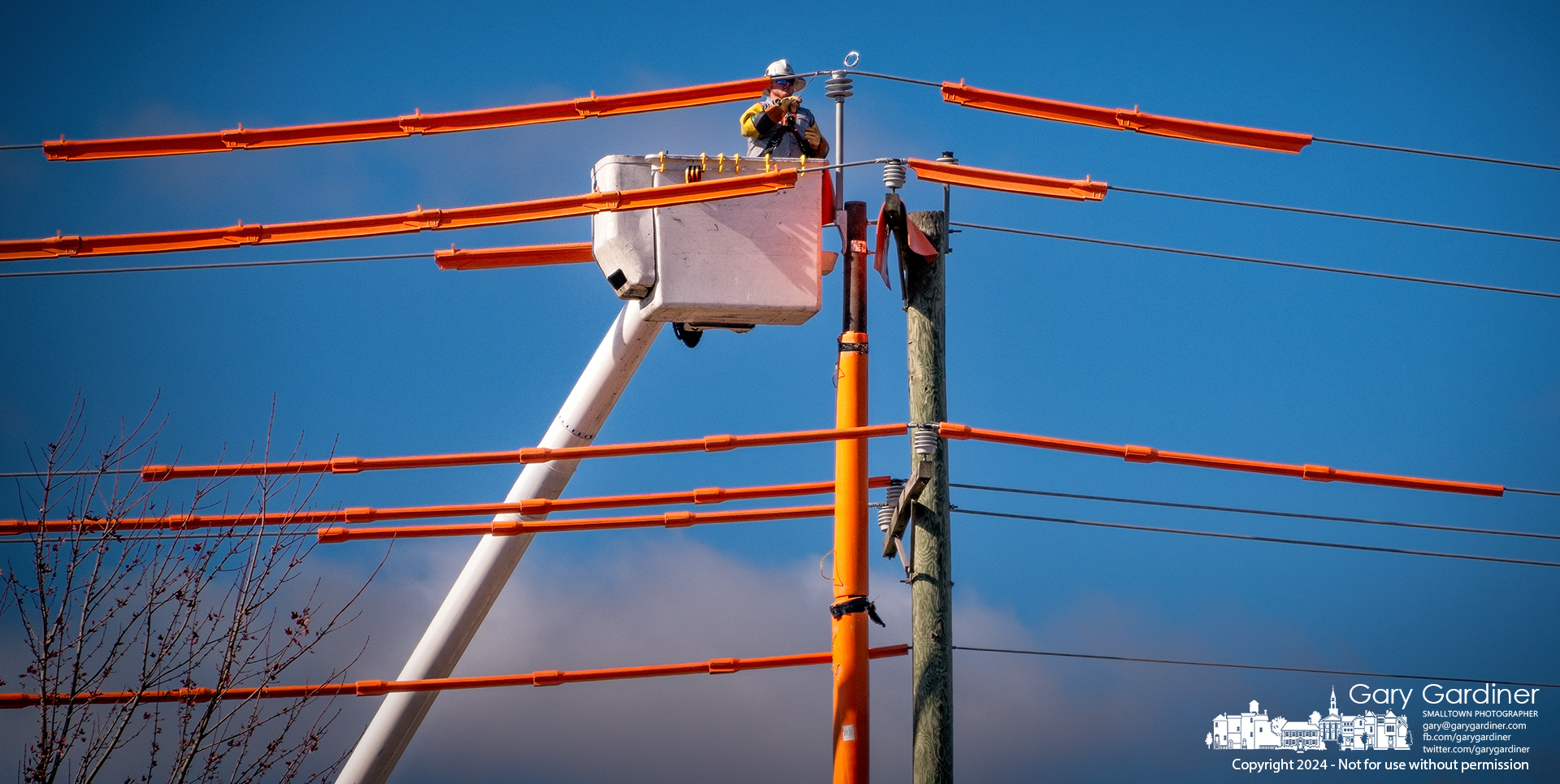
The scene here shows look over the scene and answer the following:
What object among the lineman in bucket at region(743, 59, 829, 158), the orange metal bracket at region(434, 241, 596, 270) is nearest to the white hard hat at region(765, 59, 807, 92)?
the lineman in bucket at region(743, 59, 829, 158)

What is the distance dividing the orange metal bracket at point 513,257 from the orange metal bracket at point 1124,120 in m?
2.77

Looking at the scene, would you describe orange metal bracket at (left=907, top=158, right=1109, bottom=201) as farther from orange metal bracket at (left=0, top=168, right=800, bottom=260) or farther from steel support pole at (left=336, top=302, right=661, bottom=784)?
steel support pole at (left=336, top=302, right=661, bottom=784)

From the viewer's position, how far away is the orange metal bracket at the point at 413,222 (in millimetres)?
10359

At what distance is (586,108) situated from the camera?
10.9 m

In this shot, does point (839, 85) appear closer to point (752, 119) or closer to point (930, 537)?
point (752, 119)

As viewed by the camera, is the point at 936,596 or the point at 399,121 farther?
the point at 399,121

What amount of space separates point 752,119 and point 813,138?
45 centimetres

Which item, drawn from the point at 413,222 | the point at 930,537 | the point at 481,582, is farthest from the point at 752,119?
the point at 481,582

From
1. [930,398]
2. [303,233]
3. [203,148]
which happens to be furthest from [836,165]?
[203,148]

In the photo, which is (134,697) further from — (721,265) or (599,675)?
(721,265)

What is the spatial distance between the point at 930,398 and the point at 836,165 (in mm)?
1631

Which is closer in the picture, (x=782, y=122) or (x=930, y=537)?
(x=930, y=537)

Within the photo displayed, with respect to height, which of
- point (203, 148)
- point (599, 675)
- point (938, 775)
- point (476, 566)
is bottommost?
point (938, 775)

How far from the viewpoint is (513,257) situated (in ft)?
37.3
